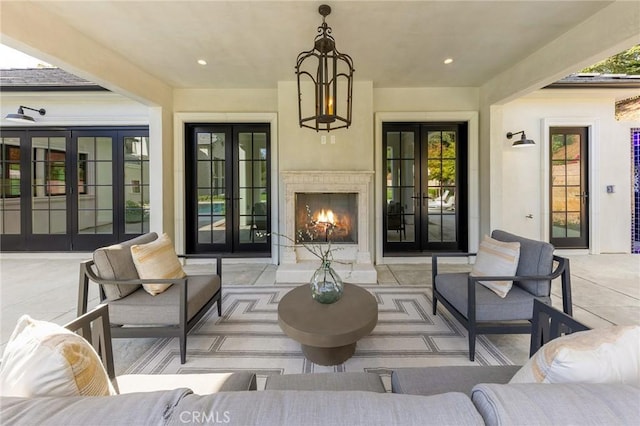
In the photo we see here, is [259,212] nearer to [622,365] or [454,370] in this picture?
[454,370]

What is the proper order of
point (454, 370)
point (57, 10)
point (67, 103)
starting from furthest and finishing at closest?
point (67, 103) → point (57, 10) → point (454, 370)

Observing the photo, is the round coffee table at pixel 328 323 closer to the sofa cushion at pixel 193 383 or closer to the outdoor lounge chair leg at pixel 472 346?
the sofa cushion at pixel 193 383

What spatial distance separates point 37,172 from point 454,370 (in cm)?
699

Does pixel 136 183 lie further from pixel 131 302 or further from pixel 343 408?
pixel 343 408

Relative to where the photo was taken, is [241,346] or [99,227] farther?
[99,227]

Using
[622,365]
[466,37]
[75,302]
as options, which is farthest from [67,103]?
[622,365]

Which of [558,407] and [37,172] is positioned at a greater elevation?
[37,172]

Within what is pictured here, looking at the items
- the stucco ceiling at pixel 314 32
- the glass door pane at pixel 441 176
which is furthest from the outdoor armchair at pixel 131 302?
the glass door pane at pixel 441 176

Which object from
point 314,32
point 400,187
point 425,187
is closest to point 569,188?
point 425,187

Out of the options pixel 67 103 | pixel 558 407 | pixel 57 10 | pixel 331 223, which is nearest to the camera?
pixel 558 407

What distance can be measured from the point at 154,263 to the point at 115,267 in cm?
25

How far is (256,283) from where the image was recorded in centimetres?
372

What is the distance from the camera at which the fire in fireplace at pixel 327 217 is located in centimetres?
443

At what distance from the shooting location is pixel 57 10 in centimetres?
257
